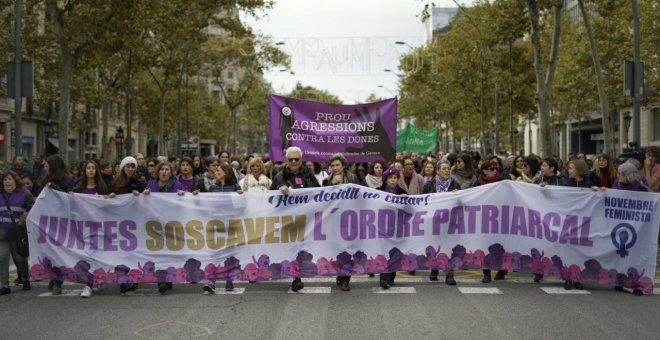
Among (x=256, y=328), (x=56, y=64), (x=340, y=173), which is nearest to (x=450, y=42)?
(x=56, y=64)

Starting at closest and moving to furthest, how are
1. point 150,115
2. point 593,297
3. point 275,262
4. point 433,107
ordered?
point 593,297
point 275,262
point 150,115
point 433,107

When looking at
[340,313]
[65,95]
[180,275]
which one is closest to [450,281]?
[340,313]

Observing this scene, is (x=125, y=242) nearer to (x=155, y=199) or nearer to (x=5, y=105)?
(x=155, y=199)

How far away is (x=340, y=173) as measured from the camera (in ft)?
33.9

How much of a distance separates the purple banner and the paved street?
6.36 feet

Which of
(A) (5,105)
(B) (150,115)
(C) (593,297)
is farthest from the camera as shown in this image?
(B) (150,115)

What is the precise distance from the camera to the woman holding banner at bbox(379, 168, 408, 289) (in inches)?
387

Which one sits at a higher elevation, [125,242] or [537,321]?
[125,242]

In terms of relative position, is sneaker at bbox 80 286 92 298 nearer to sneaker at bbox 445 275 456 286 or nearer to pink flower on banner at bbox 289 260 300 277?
pink flower on banner at bbox 289 260 300 277

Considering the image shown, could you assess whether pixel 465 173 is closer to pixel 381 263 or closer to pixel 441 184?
pixel 441 184

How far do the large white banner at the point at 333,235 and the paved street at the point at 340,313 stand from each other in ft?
0.97

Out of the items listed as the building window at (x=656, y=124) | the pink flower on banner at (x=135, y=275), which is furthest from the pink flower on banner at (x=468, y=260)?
the building window at (x=656, y=124)

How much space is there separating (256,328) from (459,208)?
3.65 meters

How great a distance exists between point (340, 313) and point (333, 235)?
6.04ft
